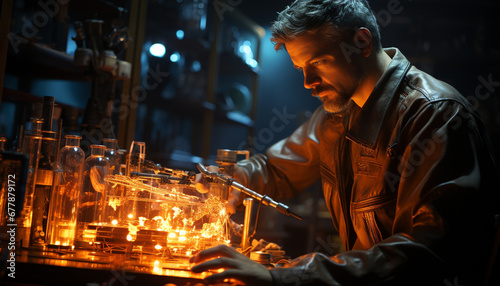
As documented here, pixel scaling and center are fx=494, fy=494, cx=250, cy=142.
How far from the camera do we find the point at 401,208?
128 centimetres

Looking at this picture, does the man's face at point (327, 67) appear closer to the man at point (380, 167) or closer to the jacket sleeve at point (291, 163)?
the man at point (380, 167)

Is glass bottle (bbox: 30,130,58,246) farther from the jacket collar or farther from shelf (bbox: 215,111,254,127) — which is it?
shelf (bbox: 215,111,254,127)

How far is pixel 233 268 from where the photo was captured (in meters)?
1.08

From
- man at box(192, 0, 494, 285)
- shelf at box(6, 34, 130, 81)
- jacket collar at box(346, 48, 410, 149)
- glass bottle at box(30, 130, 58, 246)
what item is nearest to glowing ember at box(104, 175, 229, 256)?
glass bottle at box(30, 130, 58, 246)

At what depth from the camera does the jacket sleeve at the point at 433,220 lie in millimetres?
1089

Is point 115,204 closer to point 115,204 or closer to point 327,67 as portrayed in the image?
point 115,204

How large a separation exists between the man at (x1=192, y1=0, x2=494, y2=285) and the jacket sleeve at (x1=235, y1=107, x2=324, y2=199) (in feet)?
0.04

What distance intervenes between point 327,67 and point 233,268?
0.81 metres

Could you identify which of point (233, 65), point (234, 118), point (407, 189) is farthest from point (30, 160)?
point (233, 65)

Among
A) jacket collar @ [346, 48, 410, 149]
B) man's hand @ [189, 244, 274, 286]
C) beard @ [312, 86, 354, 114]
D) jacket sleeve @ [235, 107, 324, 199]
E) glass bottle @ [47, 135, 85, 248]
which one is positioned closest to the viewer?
man's hand @ [189, 244, 274, 286]

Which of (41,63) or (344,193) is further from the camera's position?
(41,63)

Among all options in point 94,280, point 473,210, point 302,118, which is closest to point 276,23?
point 473,210

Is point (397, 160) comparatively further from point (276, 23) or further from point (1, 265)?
point (1, 265)

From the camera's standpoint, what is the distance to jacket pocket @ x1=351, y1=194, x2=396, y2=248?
1472 millimetres
